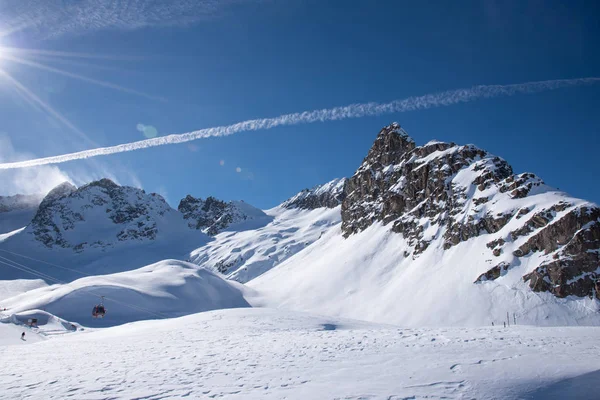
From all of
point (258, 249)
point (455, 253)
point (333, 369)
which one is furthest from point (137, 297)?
point (258, 249)

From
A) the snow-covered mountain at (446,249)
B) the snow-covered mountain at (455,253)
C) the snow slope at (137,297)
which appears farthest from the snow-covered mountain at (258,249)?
the snow slope at (137,297)

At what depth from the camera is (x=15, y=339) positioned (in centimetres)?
3119

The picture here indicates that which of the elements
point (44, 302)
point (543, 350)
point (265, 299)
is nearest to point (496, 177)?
point (265, 299)

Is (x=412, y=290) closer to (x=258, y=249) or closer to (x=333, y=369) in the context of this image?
(x=333, y=369)

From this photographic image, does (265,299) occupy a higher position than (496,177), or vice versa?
(496,177)

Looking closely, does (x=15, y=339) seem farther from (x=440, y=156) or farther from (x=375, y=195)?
(x=375, y=195)

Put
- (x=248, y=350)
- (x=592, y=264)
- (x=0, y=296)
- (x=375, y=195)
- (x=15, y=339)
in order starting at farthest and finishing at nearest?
1. (x=375, y=195)
2. (x=0, y=296)
3. (x=592, y=264)
4. (x=15, y=339)
5. (x=248, y=350)

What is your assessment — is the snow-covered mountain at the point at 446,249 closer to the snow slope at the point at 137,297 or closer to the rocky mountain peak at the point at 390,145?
the rocky mountain peak at the point at 390,145

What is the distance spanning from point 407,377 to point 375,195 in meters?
100

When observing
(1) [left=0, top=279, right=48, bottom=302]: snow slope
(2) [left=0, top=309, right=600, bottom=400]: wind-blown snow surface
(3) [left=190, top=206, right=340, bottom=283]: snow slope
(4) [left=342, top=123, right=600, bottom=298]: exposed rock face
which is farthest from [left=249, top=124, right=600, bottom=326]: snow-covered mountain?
(1) [left=0, top=279, right=48, bottom=302]: snow slope

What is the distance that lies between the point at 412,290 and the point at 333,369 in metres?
52.3

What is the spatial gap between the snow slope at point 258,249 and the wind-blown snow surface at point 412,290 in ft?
147

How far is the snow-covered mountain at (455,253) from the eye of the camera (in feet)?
154

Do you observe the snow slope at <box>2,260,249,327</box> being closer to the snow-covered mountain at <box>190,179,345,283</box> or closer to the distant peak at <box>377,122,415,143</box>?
the snow-covered mountain at <box>190,179,345,283</box>
